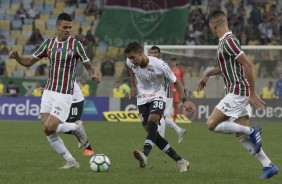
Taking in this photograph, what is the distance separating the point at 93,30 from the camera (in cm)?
3525

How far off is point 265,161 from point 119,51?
22.9 m

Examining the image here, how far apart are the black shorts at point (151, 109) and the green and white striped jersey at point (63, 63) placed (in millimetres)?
1132

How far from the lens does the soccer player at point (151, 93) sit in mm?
11312

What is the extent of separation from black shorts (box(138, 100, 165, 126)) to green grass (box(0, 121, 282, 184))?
771 millimetres

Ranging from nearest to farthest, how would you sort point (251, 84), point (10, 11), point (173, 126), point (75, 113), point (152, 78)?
point (251, 84) < point (152, 78) < point (75, 113) < point (173, 126) < point (10, 11)

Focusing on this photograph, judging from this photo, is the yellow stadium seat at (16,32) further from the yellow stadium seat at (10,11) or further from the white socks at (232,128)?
the white socks at (232,128)

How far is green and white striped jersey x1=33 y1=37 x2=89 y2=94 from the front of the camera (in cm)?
1165

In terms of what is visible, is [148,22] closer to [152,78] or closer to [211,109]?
[211,109]

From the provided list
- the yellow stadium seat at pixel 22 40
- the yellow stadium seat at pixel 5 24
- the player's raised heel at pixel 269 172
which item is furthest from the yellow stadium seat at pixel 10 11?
the player's raised heel at pixel 269 172

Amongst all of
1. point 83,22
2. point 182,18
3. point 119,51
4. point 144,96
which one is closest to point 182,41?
point 182,18

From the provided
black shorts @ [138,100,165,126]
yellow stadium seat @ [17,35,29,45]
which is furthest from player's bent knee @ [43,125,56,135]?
yellow stadium seat @ [17,35,29,45]

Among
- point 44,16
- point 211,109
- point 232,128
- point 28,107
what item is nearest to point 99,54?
point 44,16

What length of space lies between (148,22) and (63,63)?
19.5 m

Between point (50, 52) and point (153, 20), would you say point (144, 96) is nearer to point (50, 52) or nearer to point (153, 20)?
point (50, 52)
